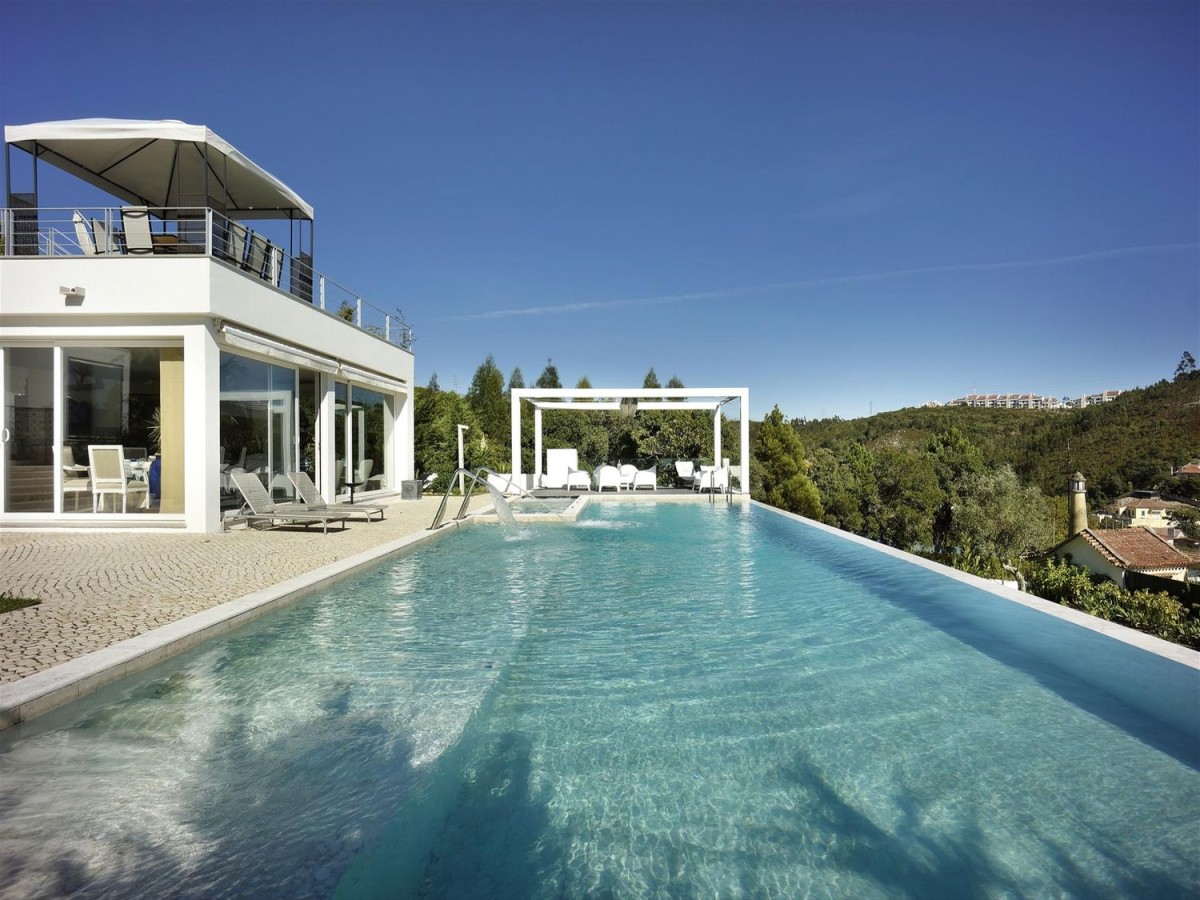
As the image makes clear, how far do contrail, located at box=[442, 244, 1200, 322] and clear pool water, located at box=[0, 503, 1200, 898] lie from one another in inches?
1126

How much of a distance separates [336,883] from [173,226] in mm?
13504

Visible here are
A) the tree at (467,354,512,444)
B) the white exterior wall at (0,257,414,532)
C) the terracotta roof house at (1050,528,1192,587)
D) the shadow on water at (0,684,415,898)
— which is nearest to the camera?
the shadow on water at (0,684,415,898)

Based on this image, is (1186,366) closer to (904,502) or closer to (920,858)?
A: (904,502)

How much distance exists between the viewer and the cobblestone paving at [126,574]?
4.20 meters

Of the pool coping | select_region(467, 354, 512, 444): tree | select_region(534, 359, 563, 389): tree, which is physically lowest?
the pool coping

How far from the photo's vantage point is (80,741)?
3.10 meters

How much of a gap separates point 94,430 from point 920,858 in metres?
11.7

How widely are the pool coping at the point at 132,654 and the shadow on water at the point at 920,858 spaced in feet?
11.2

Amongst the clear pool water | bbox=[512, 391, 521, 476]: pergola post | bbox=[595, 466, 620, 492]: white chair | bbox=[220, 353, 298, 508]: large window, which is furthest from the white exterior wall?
bbox=[595, 466, 620, 492]: white chair

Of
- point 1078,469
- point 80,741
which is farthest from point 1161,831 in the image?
point 1078,469

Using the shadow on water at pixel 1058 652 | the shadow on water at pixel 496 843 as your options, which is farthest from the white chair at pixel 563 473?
the shadow on water at pixel 496 843

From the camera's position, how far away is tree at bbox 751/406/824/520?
120 feet

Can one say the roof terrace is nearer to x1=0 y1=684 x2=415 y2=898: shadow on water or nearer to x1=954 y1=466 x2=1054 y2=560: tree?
x1=0 y1=684 x2=415 y2=898: shadow on water

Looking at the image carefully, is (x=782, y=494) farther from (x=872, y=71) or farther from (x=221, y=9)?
(x=221, y=9)
